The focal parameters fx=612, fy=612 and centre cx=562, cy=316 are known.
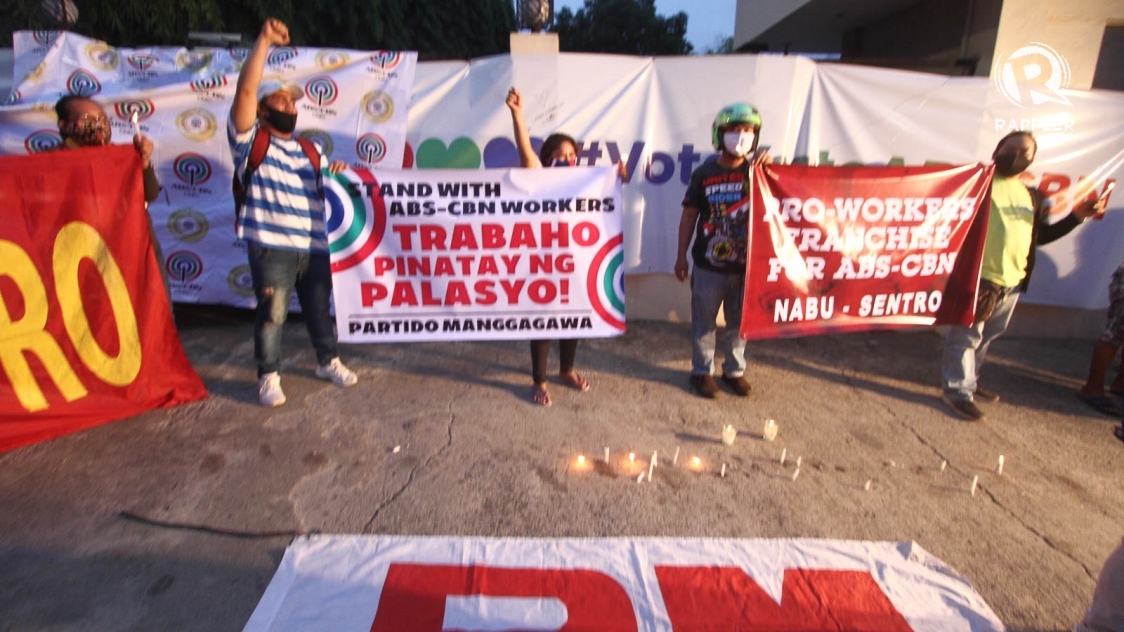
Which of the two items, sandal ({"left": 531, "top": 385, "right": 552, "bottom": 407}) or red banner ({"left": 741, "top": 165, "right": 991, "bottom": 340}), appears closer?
red banner ({"left": 741, "top": 165, "right": 991, "bottom": 340})

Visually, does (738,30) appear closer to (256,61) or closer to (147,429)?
(256,61)

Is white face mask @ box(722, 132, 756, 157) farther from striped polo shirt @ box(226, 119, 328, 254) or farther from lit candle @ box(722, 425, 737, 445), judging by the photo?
striped polo shirt @ box(226, 119, 328, 254)

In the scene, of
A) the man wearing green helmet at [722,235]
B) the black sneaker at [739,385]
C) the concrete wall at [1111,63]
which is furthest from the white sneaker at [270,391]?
the concrete wall at [1111,63]

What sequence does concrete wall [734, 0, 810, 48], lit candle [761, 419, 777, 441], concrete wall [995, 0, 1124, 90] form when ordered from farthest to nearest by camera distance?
1. concrete wall [734, 0, 810, 48]
2. concrete wall [995, 0, 1124, 90]
3. lit candle [761, 419, 777, 441]

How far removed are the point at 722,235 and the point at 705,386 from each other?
1.03 m

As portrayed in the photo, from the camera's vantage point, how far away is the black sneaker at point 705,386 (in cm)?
413

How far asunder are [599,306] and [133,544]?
2636 mm

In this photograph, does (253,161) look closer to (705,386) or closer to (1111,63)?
(705,386)

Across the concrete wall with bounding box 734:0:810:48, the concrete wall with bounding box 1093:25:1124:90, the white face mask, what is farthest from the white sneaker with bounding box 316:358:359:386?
the concrete wall with bounding box 1093:25:1124:90

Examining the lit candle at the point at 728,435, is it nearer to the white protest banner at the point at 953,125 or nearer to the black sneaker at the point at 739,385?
the black sneaker at the point at 739,385

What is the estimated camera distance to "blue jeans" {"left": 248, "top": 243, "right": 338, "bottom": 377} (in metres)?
3.64

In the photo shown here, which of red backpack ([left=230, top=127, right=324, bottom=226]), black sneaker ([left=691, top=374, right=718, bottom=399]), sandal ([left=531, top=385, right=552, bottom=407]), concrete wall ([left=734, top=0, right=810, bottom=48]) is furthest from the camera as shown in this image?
concrete wall ([left=734, top=0, right=810, bottom=48])

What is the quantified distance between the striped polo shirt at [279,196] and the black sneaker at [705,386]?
2.68 meters

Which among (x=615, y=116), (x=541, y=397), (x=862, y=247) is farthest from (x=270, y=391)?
(x=862, y=247)
